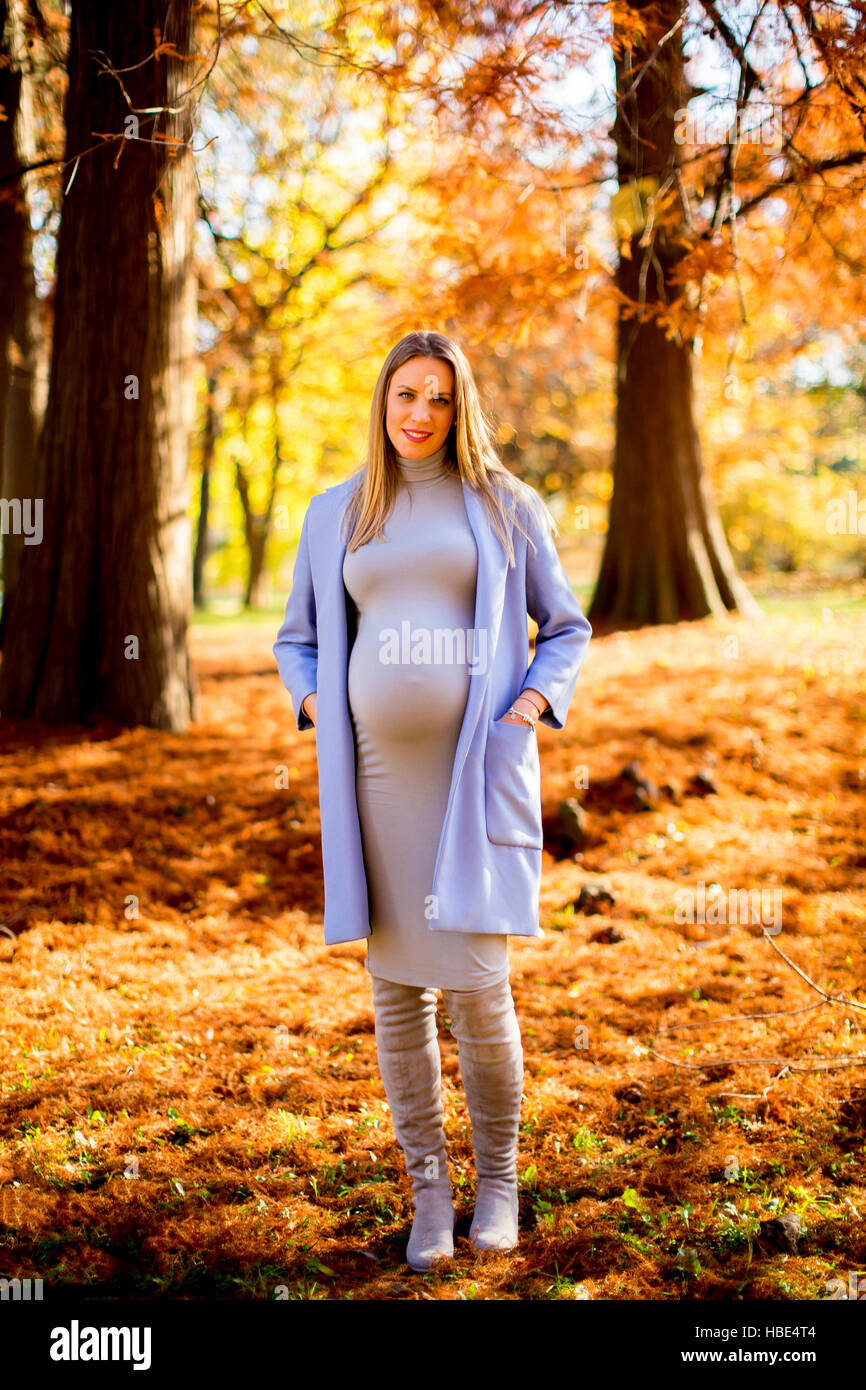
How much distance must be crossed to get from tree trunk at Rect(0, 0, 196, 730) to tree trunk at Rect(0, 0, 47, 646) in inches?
13.1

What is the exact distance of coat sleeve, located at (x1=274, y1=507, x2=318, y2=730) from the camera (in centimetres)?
265

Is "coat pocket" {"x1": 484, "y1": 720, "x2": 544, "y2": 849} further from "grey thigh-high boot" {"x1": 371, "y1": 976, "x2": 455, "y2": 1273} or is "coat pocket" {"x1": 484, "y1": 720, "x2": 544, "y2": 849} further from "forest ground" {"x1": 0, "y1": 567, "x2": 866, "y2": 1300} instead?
"forest ground" {"x1": 0, "y1": 567, "x2": 866, "y2": 1300}

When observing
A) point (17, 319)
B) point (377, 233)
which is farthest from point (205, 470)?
point (17, 319)

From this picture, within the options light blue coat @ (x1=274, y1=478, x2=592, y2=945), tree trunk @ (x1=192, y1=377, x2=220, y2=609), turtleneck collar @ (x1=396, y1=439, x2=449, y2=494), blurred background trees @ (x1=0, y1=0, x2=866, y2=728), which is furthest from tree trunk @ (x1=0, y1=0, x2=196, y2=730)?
tree trunk @ (x1=192, y1=377, x2=220, y2=609)

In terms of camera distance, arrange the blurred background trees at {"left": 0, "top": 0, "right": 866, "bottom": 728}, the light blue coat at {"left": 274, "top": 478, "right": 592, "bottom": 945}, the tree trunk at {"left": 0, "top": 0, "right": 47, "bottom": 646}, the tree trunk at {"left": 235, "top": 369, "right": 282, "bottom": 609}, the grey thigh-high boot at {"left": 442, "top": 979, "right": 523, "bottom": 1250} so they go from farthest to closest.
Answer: the tree trunk at {"left": 235, "top": 369, "right": 282, "bottom": 609}, the tree trunk at {"left": 0, "top": 0, "right": 47, "bottom": 646}, the blurred background trees at {"left": 0, "top": 0, "right": 866, "bottom": 728}, the grey thigh-high boot at {"left": 442, "top": 979, "right": 523, "bottom": 1250}, the light blue coat at {"left": 274, "top": 478, "right": 592, "bottom": 945}

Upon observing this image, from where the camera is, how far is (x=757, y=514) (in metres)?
21.4

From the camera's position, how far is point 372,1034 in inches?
147

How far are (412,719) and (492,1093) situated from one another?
0.99 metres

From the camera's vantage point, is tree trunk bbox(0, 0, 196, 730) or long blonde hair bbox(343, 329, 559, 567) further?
tree trunk bbox(0, 0, 196, 730)

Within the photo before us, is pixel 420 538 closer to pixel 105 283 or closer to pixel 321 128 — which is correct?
pixel 105 283

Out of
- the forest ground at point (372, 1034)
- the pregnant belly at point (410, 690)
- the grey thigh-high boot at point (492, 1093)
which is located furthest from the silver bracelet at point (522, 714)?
the forest ground at point (372, 1034)

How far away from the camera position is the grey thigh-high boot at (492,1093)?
2482 millimetres

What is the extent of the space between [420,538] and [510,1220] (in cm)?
177

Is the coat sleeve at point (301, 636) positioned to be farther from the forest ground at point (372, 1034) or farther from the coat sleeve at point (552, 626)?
the forest ground at point (372, 1034)
